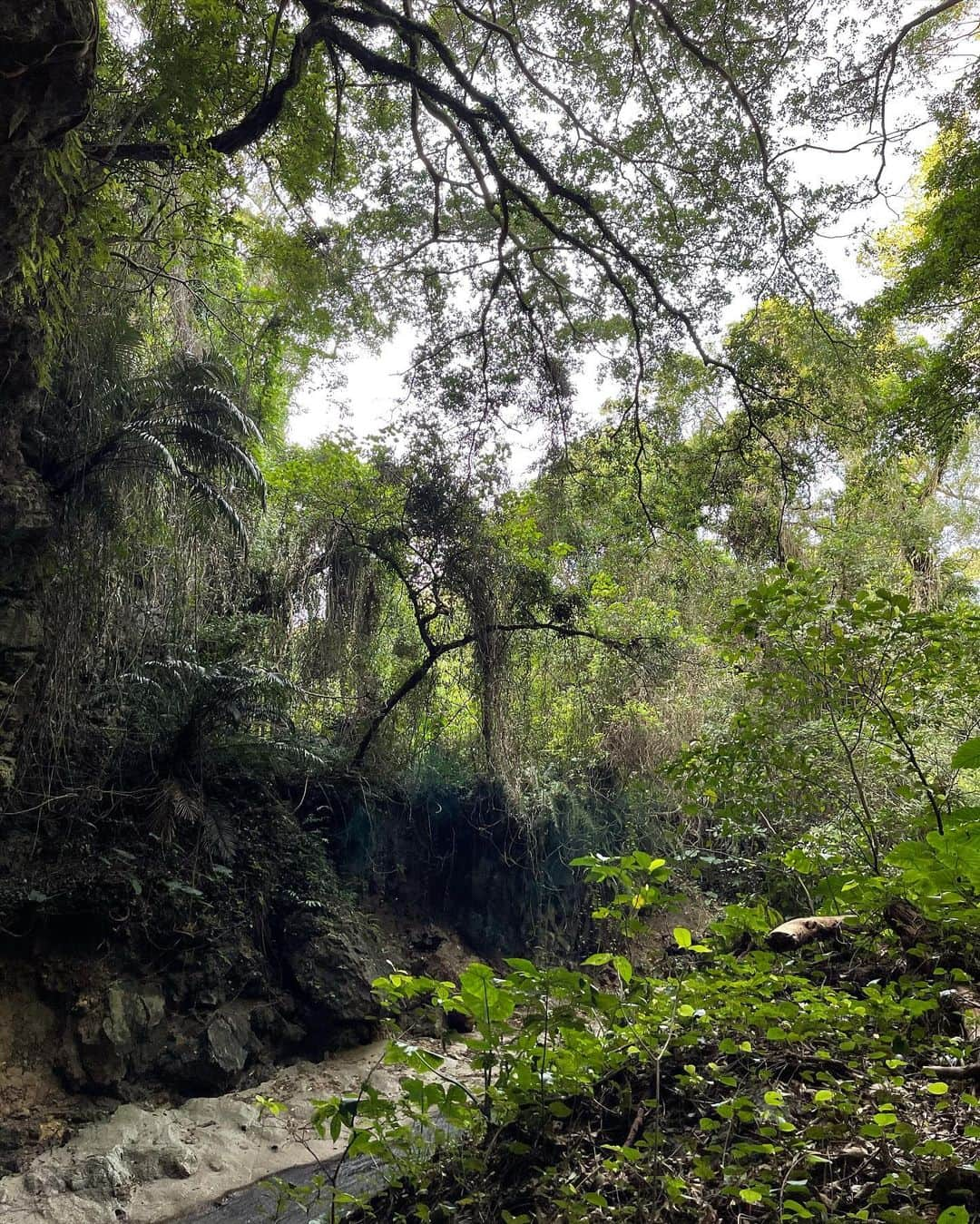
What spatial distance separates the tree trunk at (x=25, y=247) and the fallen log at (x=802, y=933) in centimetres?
442

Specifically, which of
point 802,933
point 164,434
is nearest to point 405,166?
point 164,434

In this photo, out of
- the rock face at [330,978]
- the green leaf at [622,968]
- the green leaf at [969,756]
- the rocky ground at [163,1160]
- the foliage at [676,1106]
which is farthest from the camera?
the rock face at [330,978]

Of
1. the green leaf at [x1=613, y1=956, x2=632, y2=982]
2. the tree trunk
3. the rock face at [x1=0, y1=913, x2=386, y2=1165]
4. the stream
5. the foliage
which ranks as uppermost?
the tree trunk

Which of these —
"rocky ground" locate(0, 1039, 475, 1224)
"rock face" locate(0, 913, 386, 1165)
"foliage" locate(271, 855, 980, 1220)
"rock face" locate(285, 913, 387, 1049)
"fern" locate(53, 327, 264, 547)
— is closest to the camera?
"foliage" locate(271, 855, 980, 1220)

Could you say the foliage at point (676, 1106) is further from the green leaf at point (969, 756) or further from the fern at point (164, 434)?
the fern at point (164, 434)

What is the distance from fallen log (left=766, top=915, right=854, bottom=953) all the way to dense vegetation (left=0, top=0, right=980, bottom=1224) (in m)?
0.09

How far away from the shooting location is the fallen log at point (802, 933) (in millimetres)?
2820

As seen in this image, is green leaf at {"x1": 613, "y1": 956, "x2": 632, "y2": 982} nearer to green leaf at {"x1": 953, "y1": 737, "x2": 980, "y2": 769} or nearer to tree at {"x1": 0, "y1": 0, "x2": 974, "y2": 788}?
green leaf at {"x1": 953, "y1": 737, "x2": 980, "y2": 769}

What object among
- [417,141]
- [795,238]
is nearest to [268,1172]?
[417,141]

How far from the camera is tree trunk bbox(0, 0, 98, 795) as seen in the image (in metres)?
2.89

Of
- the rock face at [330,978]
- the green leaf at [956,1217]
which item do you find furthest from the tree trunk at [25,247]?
the green leaf at [956,1217]

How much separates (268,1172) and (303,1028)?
1.67 m

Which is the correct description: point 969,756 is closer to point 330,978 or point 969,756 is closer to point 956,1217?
point 956,1217

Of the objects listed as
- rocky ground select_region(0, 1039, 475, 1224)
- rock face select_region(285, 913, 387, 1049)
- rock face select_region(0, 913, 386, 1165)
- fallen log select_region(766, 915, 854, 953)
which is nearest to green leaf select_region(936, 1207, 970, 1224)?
fallen log select_region(766, 915, 854, 953)
